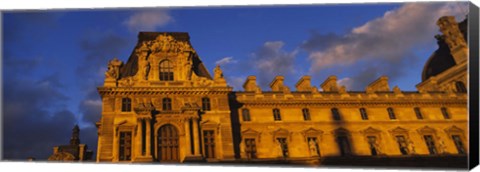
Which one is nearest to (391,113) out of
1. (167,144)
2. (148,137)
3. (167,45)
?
(167,144)

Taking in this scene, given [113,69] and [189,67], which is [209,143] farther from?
[113,69]

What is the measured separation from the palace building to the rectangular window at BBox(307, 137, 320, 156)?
0.08 m

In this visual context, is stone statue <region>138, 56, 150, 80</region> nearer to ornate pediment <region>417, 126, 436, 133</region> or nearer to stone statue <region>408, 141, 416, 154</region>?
stone statue <region>408, 141, 416, 154</region>

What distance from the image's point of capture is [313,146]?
2900 centimetres

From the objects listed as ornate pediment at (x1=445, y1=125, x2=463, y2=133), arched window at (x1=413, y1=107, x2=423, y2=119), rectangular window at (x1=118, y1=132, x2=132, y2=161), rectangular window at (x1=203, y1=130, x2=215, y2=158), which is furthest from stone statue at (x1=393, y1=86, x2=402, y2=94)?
rectangular window at (x1=118, y1=132, x2=132, y2=161)

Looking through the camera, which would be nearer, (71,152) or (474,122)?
(474,122)

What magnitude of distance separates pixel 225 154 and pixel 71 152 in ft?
51.7

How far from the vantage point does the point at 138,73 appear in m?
29.0

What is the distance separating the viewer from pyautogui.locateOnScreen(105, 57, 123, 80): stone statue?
28.2 metres

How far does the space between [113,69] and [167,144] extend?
728 cm

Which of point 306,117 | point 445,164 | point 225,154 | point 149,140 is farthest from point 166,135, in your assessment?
point 445,164

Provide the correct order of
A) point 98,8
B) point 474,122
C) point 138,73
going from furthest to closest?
point 138,73 < point 98,8 < point 474,122

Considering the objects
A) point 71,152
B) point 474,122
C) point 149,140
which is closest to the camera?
point 474,122

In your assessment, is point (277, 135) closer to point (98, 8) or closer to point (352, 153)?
point (352, 153)
